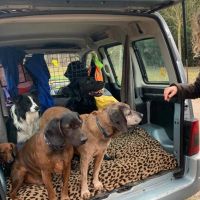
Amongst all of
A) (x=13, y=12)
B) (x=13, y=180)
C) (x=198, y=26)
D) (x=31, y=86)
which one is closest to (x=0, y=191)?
(x=13, y=180)

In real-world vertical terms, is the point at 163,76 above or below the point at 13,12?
below

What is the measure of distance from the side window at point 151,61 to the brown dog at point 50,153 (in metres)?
1.76

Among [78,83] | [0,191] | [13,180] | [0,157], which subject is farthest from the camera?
[78,83]

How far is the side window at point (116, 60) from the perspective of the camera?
245 inches

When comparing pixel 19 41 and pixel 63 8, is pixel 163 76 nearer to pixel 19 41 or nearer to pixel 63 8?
pixel 63 8

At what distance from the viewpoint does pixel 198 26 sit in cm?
325

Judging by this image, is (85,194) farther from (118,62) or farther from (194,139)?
(118,62)

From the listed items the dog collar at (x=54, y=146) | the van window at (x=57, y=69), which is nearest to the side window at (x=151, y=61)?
the van window at (x=57, y=69)

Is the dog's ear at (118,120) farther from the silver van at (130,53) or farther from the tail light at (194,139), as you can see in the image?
the tail light at (194,139)

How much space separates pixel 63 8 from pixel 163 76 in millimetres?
1883

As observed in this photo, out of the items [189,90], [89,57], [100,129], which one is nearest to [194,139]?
[189,90]

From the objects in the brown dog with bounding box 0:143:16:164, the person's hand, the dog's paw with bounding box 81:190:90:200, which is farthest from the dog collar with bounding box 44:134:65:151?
the person's hand

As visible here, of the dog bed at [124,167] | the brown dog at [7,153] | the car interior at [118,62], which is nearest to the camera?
the dog bed at [124,167]

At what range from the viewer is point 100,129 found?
3.83m
